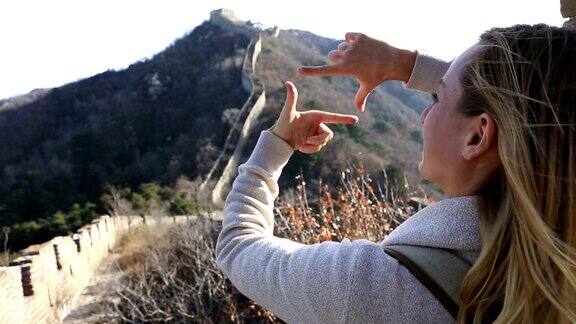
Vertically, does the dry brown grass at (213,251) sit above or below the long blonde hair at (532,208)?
below

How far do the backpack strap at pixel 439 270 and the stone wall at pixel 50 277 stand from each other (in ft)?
16.5

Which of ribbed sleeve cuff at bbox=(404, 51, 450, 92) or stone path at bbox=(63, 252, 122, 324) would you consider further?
stone path at bbox=(63, 252, 122, 324)

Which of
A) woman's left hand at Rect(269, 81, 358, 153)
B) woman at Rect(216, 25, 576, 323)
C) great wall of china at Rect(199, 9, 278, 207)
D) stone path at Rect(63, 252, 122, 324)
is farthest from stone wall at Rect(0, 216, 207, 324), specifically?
great wall of china at Rect(199, 9, 278, 207)

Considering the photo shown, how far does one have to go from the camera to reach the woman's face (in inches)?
34.4

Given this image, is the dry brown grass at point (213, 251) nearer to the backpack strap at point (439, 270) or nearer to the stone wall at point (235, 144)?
the backpack strap at point (439, 270)

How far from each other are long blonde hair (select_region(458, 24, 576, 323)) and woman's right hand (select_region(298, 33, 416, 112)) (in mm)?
412

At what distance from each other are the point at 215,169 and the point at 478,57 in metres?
24.4

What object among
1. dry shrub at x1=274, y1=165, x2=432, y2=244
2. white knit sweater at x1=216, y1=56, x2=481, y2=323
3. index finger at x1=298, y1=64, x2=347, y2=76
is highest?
index finger at x1=298, y1=64, x2=347, y2=76

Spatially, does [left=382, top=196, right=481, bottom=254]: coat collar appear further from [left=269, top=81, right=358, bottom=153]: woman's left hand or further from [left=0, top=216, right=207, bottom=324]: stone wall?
[left=0, top=216, right=207, bottom=324]: stone wall

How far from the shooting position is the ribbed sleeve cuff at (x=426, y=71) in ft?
4.08

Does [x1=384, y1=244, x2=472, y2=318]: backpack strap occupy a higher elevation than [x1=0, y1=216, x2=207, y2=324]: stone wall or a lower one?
higher

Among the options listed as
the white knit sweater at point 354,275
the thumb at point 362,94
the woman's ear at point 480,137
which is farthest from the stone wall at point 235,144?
the woman's ear at point 480,137

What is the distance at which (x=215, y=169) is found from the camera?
25.1 meters

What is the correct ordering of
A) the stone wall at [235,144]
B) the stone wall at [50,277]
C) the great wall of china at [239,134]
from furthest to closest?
the great wall of china at [239,134] < the stone wall at [235,144] < the stone wall at [50,277]
